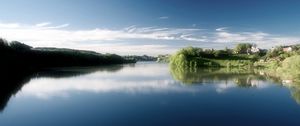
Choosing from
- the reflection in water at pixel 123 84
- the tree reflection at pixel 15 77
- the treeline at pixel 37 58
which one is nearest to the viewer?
the tree reflection at pixel 15 77

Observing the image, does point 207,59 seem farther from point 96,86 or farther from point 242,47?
point 96,86

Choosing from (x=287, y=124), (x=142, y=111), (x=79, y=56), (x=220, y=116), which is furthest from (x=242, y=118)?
(x=79, y=56)

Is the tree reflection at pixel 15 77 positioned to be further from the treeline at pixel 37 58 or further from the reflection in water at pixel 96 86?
the treeline at pixel 37 58

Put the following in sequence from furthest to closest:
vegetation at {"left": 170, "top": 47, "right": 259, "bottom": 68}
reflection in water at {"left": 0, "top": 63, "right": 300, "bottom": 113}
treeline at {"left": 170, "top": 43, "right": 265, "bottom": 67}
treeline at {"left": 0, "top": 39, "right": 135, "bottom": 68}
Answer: treeline at {"left": 170, "top": 43, "right": 265, "bottom": 67} → vegetation at {"left": 170, "top": 47, "right": 259, "bottom": 68} → treeline at {"left": 0, "top": 39, "right": 135, "bottom": 68} → reflection in water at {"left": 0, "top": 63, "right": 300, "bottom": 113}

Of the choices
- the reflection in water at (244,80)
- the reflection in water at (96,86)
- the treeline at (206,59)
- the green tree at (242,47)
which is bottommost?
the reflection in water at (244,80)

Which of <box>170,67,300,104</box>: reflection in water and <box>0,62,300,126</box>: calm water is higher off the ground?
<box>0,62,300,126</box>: calm water

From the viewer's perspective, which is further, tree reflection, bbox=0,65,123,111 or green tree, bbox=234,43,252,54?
green tree, bbox=234,43,252,54

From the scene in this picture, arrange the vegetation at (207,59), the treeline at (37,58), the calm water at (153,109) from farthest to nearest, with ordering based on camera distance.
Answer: the vegetation at (207,59)
the treeline at (37,58)
the calm water at (153,109)

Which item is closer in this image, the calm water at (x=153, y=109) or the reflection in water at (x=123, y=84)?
the calm water at (x=153, y=109)

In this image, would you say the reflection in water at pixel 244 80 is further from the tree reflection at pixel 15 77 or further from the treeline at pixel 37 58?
the treeline at pixel 37 58

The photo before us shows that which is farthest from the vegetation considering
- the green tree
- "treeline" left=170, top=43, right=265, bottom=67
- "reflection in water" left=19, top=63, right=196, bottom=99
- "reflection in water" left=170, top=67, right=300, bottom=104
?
"reflection in water" left=19, top=63, right=196, bottom=99

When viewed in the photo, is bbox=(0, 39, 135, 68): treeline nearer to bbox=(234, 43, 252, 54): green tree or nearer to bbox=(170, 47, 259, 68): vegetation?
bbox=(170, 47, 259, 68): vegetation

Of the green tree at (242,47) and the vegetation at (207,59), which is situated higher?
the green tree at (242,47)

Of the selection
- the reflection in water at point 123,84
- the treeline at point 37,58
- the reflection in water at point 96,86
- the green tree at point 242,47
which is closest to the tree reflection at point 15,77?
the reflection in water at point 123,84
